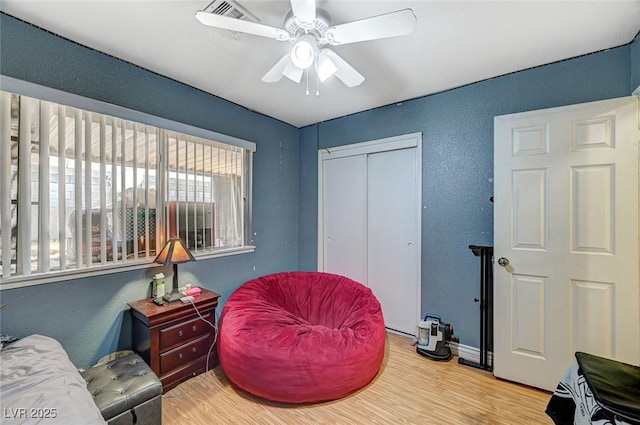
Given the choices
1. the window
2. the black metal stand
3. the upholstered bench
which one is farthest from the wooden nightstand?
the black metal stand

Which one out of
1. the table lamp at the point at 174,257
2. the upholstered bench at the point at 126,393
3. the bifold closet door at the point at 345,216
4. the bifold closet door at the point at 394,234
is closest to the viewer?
the upholstered bench at the point at 126,393

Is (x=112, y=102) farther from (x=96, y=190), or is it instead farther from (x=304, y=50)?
(x=304, y=50)

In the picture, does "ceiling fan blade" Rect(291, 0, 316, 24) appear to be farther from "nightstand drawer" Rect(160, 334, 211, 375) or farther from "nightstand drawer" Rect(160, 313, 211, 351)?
"nightstand drawer" Rect(160, 334, 211, 375)

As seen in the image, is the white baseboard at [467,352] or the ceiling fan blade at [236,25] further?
the white baseboard at [467,352]

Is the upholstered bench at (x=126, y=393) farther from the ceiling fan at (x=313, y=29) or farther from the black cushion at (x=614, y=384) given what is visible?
the black cushion at (x=614, y=384)

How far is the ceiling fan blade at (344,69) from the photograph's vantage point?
5.43 feet

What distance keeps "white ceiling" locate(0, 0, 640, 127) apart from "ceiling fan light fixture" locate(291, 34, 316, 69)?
0.77ft

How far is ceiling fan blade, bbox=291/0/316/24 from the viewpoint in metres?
1.24

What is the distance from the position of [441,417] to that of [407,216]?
69.0 inches

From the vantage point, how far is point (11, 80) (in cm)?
161

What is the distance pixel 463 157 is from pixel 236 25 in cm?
219

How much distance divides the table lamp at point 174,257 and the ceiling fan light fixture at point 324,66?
1.70 metres

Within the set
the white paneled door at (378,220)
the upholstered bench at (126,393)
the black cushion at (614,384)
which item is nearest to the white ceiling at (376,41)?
the white paneled door at (378,220)

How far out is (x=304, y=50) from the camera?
1.47 metres
